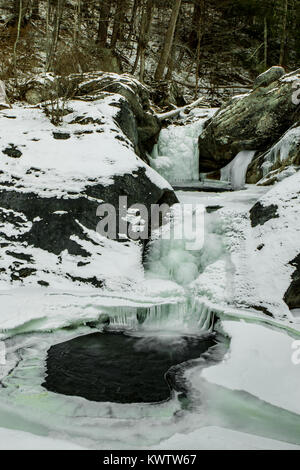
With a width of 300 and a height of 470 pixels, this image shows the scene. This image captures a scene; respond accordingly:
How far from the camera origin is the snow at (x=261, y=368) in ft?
8.43

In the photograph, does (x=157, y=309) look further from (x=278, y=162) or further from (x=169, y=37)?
(x=169, y=37)

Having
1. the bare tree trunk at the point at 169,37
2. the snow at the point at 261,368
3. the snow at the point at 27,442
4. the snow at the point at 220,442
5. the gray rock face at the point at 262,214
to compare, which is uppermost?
the bare tree trunk at the point at 169,37

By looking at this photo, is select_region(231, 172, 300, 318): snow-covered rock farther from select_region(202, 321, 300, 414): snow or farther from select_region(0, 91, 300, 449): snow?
select_region(202, 321, 300, 414): snow

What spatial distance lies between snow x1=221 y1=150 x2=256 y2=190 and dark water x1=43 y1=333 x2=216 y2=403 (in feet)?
16.8

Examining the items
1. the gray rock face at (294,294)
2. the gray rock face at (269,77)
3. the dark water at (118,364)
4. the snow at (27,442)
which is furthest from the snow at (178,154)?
the snow at (27,442)

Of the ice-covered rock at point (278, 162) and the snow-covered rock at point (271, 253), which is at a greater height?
the ice-covered rock at point (278, 162)

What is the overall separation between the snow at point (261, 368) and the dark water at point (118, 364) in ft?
1.10

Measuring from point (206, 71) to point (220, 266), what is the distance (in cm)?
1517

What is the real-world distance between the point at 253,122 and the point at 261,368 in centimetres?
674

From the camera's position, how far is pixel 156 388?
2.73 m

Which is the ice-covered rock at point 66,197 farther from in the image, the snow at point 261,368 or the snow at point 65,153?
the snow at point 261,368

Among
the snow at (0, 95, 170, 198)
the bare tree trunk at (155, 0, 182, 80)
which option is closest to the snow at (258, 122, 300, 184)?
the snow at (0, 95, 170, 198)

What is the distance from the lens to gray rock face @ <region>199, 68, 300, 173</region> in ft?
26.2
